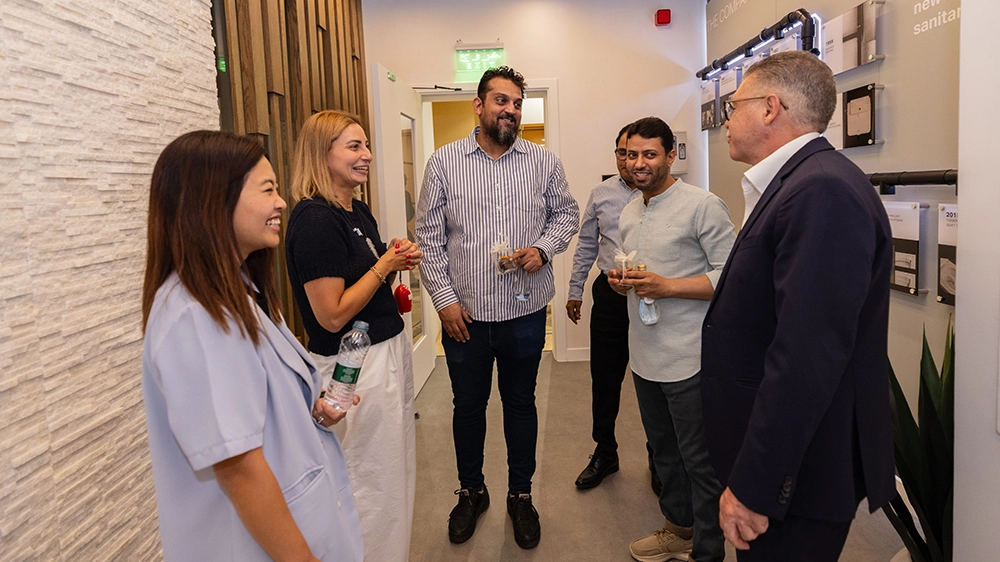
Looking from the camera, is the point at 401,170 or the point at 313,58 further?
the point at 401,170

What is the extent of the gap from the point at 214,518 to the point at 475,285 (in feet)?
5.06

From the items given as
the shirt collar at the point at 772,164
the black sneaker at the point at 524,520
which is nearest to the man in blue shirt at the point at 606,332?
the black sneaker at the point at 524,520

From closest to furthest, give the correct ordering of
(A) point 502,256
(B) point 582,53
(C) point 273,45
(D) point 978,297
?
1. (D) point 978,297
2. (A) point 502,256
3. (C) point 273,45
4. (B) point 582,53

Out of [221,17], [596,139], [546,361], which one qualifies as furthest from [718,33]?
[221,17]

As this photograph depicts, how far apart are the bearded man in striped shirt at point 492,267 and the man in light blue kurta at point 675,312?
1.40 feet

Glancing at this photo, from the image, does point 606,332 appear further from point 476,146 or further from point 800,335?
point 800,335

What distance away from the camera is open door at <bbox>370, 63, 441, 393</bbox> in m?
3.70

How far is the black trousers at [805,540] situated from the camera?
1314 millimetres

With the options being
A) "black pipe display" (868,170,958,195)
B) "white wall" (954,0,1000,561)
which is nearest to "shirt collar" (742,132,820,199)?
"white wall" (954,0,1000,561)

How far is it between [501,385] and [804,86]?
A: 5.44 ft

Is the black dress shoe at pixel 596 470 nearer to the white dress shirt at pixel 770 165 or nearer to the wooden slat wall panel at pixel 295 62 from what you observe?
the white dress shirt at pixel 770 165

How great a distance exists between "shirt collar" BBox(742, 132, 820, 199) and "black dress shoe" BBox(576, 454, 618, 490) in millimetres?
1901

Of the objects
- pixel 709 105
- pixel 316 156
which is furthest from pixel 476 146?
pixel 709 105

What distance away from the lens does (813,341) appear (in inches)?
46.5
